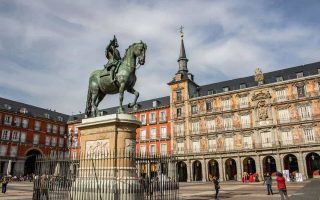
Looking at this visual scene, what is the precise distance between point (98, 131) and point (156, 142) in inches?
1540

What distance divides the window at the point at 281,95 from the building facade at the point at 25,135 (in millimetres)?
36978

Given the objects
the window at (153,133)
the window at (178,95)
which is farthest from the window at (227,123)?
the window at (153,133)

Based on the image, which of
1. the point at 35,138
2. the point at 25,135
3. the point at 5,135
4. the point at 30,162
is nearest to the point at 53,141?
the point at 35,138

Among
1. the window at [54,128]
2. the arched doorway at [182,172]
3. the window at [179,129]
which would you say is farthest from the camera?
the window at [54,128]

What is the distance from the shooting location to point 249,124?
133ft

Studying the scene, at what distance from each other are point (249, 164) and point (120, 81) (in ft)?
121

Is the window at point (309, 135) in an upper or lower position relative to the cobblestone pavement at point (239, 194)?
upper

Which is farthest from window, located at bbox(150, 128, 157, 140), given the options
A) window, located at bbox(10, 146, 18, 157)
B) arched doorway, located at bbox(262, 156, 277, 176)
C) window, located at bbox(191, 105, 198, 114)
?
window, located at bbox(10, 146, 18, 157)

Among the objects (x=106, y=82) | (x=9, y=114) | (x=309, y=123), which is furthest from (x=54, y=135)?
(x=106, y=82)

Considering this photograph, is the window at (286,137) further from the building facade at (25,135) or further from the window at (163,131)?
the building facade at (25,135)

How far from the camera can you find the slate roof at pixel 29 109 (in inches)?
2023

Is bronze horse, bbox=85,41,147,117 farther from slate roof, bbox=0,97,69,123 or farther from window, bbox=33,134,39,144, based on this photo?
window, bbox=33,134,39,144

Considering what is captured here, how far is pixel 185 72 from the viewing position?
49.4 meters

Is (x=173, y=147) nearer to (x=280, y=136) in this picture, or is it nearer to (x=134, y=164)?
(x=280, y=136)
